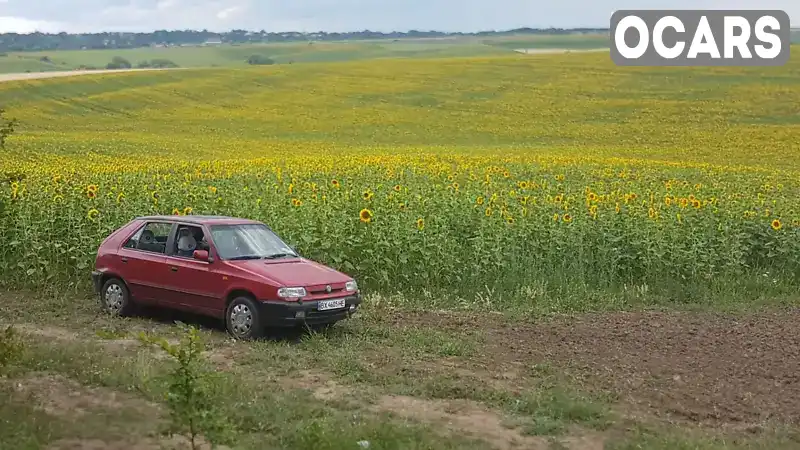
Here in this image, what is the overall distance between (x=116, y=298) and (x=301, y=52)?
354 feet

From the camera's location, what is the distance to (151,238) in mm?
12219

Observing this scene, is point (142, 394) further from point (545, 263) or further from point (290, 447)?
point (545, 263)

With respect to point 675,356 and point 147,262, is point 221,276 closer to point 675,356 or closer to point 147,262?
point 147,262

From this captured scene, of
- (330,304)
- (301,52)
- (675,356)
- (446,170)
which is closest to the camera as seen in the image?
(675,356)

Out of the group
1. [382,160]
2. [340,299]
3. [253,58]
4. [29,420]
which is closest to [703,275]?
[340,299]

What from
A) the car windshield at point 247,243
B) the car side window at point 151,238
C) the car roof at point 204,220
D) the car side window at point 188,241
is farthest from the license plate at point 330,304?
the car side window at point 151,238

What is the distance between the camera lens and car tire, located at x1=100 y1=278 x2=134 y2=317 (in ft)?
39.9

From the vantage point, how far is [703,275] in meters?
14.3

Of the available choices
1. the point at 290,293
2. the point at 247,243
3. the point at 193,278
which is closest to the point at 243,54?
the point at 247,243

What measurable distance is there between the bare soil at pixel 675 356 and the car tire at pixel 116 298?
3.37 metres

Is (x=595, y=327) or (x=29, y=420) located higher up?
(x=29, y=420)

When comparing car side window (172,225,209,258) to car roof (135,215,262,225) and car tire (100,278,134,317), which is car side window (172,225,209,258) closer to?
car roof (135,215,262,225)

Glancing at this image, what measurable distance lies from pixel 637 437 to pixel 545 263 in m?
7.07

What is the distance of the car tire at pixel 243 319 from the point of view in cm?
Result: 1074
